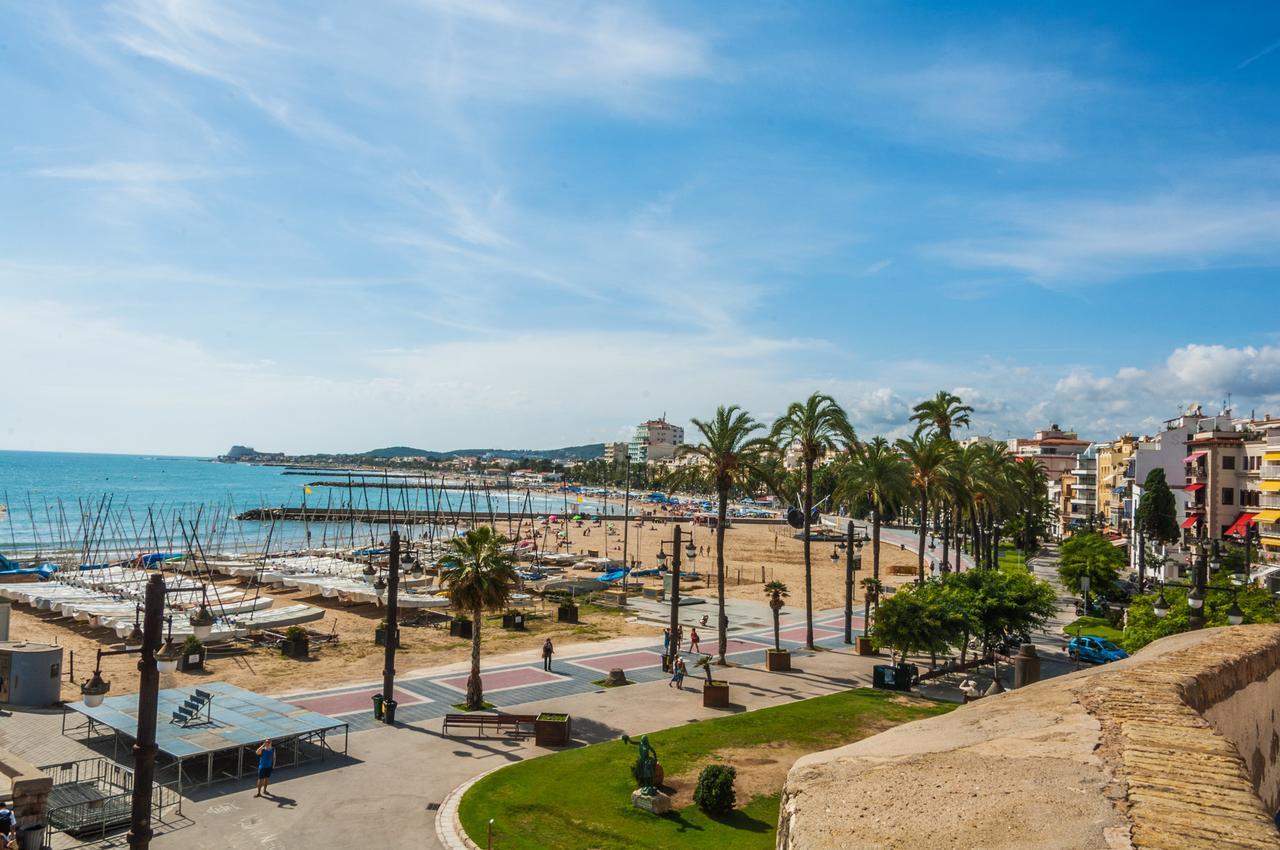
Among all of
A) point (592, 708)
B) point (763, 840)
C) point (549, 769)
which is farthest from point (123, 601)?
point (763, 840)

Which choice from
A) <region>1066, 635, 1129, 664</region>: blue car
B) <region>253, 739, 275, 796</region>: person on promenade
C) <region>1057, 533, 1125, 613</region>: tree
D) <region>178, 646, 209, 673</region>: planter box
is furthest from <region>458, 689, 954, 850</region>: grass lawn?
<region>1057, 533, 1125, 613</region>: tree

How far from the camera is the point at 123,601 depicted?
48531 millimetres

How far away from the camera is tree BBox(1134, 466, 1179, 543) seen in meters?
73.7

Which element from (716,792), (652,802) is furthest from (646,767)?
(716,792)

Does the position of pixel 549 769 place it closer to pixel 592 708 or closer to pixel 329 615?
pixel 592 708

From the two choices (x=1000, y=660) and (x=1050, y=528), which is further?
(x=1050, y=528)

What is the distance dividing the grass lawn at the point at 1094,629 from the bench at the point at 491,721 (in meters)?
29.5

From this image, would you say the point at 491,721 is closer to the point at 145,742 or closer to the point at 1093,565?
the point at 145,742

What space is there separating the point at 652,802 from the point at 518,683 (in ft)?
46.9

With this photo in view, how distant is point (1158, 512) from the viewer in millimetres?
74062

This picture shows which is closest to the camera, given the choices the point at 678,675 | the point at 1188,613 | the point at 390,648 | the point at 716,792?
the point at 716,792

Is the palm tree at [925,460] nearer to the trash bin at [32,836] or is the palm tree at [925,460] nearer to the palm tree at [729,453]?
the palm tree at [729,453]

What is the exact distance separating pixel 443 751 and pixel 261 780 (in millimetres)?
5251

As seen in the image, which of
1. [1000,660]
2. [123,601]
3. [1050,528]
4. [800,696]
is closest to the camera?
[800,696]
